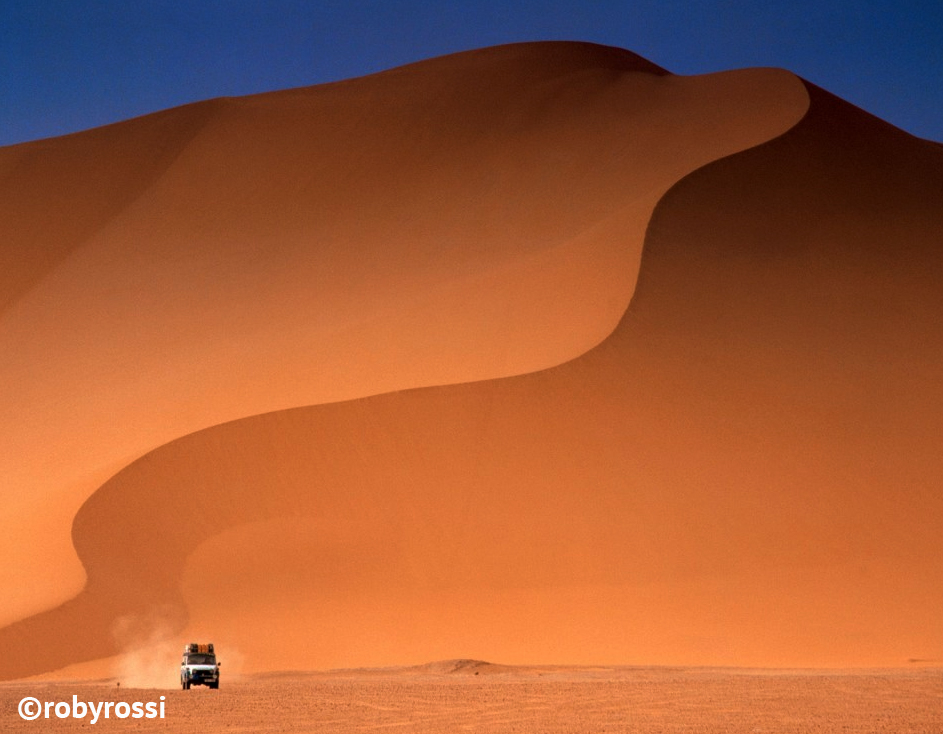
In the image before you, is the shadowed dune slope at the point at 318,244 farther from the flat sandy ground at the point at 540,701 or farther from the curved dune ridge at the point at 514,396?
the flat sandy ground at the point at 540,701

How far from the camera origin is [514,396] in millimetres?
30594

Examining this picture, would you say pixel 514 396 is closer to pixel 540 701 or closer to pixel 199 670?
pixel 199 670

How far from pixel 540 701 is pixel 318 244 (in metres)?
24.1

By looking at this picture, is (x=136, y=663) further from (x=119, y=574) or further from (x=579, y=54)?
(x=579, y=54)

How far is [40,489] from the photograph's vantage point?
3086 centimetres

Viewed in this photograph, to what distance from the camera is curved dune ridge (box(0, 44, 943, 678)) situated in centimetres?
2705

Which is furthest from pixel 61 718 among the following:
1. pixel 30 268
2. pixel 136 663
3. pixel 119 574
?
pixel 30 268

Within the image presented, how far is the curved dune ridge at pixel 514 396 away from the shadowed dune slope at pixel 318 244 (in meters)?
0.14

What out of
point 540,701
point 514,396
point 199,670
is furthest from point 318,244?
point 540,701

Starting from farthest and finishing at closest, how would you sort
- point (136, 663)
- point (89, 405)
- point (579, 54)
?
1. point (579, 54)
2. point (89, 405)
3. point (136, 663)

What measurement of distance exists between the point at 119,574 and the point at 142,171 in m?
22.3

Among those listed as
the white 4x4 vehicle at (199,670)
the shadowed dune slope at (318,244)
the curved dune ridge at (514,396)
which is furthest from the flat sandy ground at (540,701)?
the shadowed dune slope at (318,244)

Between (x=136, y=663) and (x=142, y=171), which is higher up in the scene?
(x=142, y=171)

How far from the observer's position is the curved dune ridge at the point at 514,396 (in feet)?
88.7
